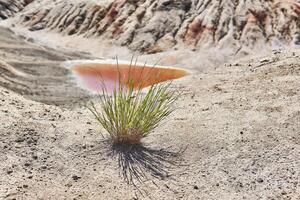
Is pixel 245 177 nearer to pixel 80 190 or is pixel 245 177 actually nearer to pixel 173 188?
pixel 173 188

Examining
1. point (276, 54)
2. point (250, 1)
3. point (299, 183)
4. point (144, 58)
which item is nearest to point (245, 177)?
point (299, 183)

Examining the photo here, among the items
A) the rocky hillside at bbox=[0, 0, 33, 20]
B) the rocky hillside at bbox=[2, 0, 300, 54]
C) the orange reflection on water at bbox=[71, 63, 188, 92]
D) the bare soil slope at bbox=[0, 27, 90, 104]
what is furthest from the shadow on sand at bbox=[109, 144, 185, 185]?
the rocky hillside at bbox=[0, 0, 33, 20]

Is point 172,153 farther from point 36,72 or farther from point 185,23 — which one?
point 185,23

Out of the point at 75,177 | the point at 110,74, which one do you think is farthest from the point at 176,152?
the point at 110,74

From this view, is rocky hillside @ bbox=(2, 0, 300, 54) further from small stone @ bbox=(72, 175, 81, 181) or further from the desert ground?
small stone @ bbox=(72, 175, 81, 181)

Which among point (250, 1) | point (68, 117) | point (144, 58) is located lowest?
point (144, 58)

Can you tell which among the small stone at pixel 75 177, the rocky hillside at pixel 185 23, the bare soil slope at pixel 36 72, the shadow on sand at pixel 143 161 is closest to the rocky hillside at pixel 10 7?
the rocky hillside at pixel 185 23

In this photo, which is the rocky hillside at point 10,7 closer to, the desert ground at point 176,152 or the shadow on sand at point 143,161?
the desert ground at point 176,152

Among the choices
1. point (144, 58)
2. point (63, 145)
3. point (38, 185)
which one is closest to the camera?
point (38, 185)
